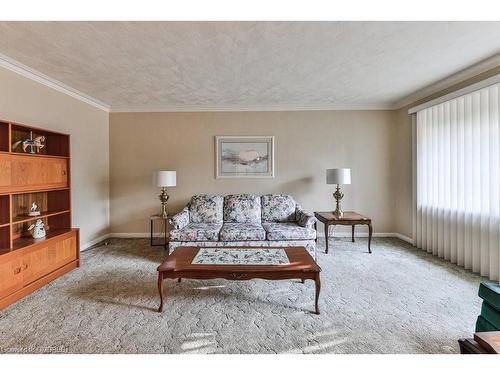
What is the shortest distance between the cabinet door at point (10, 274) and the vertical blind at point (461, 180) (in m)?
5.17

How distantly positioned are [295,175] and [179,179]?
7.58 feet

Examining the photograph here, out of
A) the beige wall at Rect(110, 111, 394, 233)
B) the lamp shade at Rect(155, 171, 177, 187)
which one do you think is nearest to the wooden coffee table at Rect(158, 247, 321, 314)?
the lamp shade at Rect(155, 171, 177, 187)

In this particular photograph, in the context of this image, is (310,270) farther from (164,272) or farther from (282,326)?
(164,272)

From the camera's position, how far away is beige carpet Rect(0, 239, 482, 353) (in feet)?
5.79

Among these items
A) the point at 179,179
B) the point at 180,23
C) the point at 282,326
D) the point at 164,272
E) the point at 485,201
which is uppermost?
the point at 180,23

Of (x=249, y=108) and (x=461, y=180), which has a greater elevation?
(x=249, y=108)

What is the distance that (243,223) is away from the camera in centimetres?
404

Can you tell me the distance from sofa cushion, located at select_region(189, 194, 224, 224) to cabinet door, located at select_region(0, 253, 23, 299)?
2201mm

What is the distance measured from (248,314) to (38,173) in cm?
287

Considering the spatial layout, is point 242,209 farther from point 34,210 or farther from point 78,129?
point 78,129

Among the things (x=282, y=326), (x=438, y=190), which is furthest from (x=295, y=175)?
(x=282, y=326)

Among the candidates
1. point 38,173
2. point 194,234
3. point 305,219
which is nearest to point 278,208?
point 305,219
